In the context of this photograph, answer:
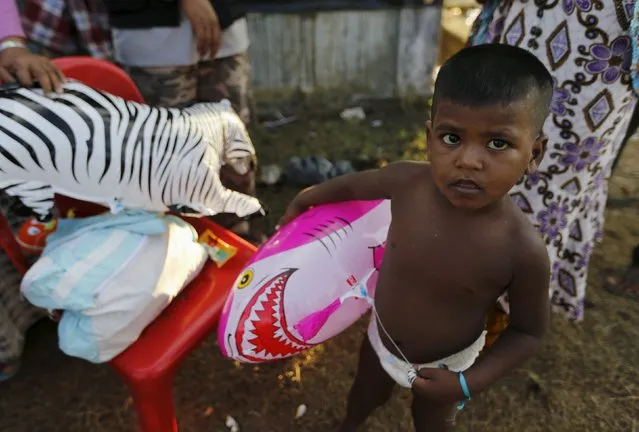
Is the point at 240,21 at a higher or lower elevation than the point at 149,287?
higher

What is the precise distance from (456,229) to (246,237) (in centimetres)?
141

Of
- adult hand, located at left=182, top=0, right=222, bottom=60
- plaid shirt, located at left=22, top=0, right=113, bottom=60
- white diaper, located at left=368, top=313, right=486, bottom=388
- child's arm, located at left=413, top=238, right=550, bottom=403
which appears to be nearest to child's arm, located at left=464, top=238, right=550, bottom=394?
child's arm, located at left=413, top=238, right=550, bottom=403

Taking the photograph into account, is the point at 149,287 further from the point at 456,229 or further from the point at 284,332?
the point at 456,229

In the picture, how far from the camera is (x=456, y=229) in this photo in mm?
1130

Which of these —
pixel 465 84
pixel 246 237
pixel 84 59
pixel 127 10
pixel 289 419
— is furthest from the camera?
pixel 246 237

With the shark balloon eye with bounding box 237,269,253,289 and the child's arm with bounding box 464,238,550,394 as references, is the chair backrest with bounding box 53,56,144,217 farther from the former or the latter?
the child's arm with bounding box 464,238,550,394

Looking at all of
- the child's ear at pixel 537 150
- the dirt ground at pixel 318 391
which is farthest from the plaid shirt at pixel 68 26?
the child's ear at pixel 537 150

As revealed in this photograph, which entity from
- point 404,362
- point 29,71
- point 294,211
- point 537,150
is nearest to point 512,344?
point 404,362

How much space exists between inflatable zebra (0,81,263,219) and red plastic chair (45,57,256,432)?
19 centimetres

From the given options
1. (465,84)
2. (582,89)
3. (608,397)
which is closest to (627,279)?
(608,397)

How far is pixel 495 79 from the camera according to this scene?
945 mm

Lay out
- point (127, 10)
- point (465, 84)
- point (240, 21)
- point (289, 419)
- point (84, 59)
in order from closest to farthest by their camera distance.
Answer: point (465, 84)
point (84, 59)
point (127, 10)
point (289, 419)
point (240, 21)

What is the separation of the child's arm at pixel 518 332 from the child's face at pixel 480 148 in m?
0.20

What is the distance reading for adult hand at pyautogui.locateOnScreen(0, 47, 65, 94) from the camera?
4.31 ft
